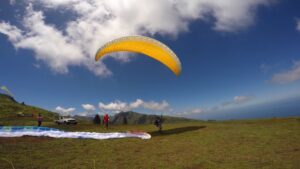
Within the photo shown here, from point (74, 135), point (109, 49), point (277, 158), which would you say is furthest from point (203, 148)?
point (109, 49)

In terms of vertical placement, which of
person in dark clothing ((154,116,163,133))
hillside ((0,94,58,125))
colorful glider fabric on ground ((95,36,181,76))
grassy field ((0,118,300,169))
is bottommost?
grassy field ((0,118,300,169))

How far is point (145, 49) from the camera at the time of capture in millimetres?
27344

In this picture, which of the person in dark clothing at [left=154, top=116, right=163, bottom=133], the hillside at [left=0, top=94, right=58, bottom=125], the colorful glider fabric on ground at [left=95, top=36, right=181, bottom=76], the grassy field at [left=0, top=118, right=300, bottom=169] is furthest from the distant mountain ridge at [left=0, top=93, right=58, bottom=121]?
the grassy field at [left=0, top=118, right=300, bottom=169]

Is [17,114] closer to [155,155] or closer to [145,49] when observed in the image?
[145,49]

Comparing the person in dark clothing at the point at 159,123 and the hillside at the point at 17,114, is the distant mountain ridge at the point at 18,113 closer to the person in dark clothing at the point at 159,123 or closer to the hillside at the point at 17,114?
the hillside at the point at 17,114

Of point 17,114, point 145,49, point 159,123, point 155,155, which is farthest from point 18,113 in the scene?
point 155,155

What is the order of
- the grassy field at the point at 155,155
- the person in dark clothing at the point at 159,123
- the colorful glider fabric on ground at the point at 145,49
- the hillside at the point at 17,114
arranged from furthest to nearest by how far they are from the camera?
1. the hillside at the point at 17,114
2. the person in dark clothing at the point at 159,123
3. the colorful glider fabric on ground at the point at 145,49
4. the grassy field at the point at 155,155

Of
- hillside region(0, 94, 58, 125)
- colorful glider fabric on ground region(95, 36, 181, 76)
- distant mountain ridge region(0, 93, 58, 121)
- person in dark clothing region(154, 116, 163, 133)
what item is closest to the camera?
colorful glider fabric on ground region(95, 36, 181, 76)

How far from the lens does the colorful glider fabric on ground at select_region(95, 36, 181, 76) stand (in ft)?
83.5

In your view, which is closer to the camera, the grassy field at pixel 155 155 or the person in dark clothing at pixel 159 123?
the grassy field at pixel 155 155

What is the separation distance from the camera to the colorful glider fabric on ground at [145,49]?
2545 centimetres

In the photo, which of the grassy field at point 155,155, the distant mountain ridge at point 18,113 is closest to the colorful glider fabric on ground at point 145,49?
the grassy field at point 155,155

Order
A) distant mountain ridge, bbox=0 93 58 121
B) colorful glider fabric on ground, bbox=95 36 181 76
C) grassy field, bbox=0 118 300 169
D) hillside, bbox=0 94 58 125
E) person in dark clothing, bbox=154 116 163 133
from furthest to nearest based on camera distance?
distant mountain ridge, bbox=0 93 58 121
hillside, bbox=0 94 58 125
person in dark clothing, bbox=154 116 163 133
colorful glider fabric on ground, bbox=95 36 181 76
grassy field, bbox=0 118 300 169

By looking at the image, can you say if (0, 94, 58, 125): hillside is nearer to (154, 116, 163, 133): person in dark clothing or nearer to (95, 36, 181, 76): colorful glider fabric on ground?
(95, 36, 181, 76): colorful glider fabric on ground
